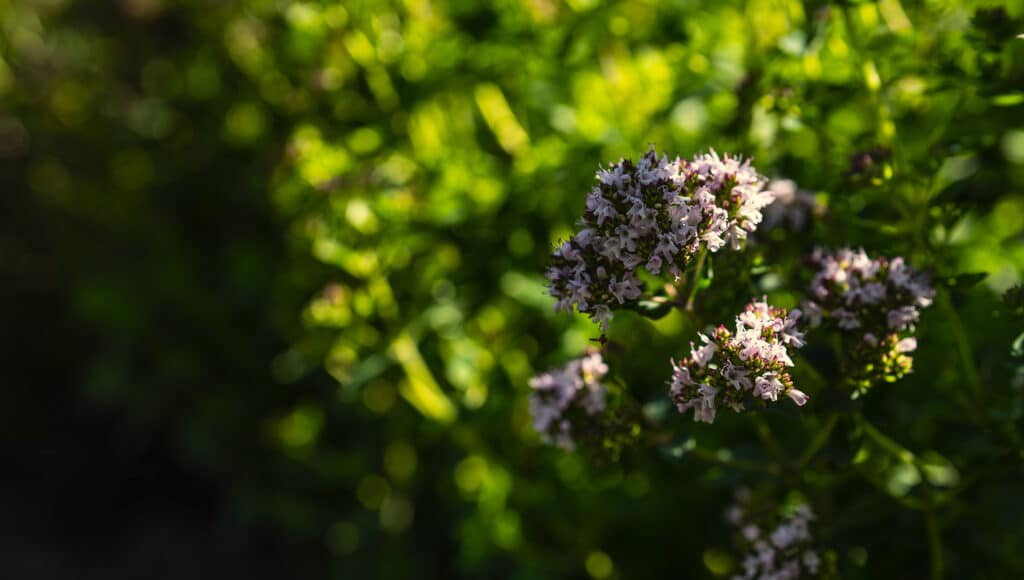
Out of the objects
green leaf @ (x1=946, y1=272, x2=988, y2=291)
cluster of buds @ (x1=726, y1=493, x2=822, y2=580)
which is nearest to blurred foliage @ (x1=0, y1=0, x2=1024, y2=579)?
green leaf @ (x1=946, y1=272, x2=988, y2=291)

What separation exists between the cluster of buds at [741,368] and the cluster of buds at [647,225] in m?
0.12

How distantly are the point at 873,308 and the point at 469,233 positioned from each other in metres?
1.29

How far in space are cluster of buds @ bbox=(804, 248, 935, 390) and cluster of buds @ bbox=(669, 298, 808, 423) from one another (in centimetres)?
18

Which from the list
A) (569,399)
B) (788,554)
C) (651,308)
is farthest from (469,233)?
(788,554)

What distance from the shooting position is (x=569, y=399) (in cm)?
159

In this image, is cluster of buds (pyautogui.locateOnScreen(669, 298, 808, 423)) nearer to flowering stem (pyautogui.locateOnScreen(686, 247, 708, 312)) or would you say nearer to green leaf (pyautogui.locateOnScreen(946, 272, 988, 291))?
flowering stem (pyautogui.locateOnScreen(686, 247, 708, 312))

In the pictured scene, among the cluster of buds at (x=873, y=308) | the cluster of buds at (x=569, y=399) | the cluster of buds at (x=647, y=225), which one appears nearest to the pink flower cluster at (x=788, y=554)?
the cluster of buds at (x=873, y=308)

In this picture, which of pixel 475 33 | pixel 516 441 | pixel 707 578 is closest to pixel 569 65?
pixel 475 33

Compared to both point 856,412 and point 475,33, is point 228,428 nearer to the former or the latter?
point 475,33

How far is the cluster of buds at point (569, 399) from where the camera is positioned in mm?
1580

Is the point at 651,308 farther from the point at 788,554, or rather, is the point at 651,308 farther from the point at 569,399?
the point at 788,554

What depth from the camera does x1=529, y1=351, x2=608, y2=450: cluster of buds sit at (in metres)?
1.58

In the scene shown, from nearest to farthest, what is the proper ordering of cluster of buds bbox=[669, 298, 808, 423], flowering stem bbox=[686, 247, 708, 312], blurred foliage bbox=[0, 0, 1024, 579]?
cluster of buds bbox=[669, 298, 808, 423] → flowering stem bbox=[686, 247, 708, 312] → blurred foliage bbox=[0, 0, 1024, 579]

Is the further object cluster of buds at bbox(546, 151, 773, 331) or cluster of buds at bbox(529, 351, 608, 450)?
cluster of buds at bbox(529, 351, 608, 450)
